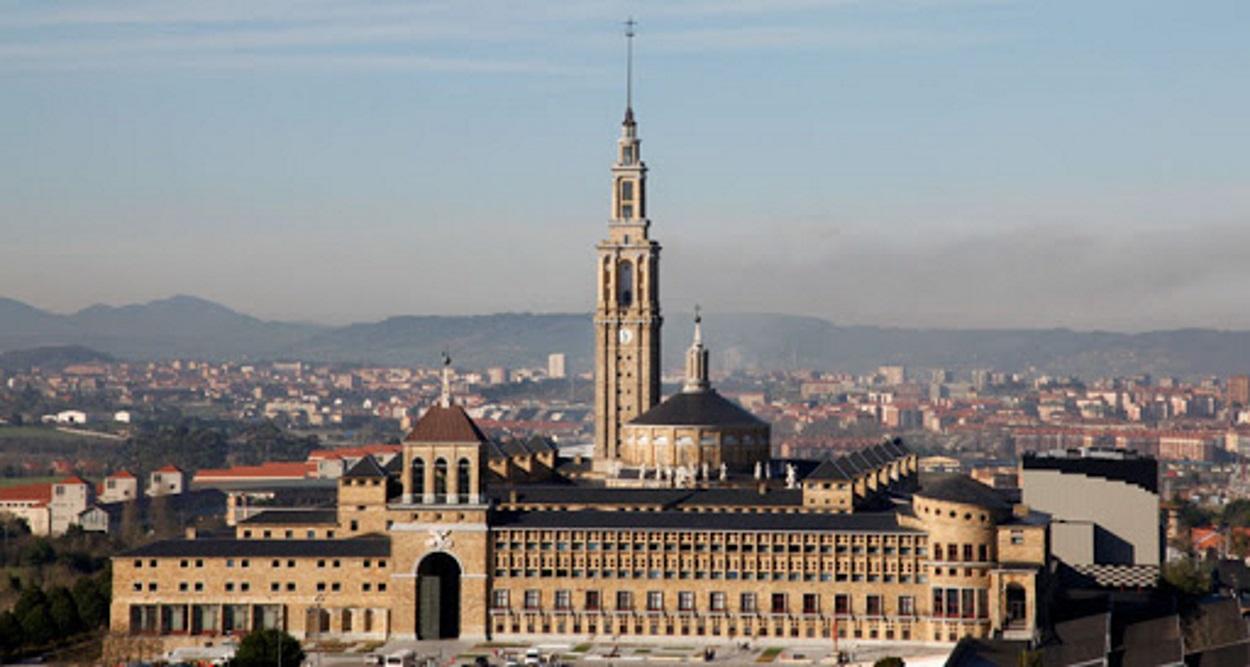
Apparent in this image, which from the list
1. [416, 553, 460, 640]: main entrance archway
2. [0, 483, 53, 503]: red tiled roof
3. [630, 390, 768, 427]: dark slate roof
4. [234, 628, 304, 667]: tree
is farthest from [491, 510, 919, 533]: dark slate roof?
[0, 483, 53, 503]: red tiled roof

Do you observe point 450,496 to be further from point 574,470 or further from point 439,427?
point 574,470

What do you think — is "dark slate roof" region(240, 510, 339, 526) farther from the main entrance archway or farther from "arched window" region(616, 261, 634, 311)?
"arched window" region(616, 261, 634, 311)

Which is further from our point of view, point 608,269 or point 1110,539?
point 608,269

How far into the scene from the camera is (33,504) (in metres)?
144

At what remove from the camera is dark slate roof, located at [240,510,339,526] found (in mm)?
89125

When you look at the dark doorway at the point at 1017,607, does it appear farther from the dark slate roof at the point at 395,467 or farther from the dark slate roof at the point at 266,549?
the dark slate roof at the point at 395,467

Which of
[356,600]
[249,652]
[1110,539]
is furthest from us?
[1110,539]

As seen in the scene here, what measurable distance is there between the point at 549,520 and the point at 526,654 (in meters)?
7.26

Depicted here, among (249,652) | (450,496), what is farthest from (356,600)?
(249,652)

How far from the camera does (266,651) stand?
7325 cm

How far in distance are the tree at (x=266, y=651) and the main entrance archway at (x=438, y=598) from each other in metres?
9.39

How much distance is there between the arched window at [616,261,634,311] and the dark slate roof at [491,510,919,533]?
83.8 feet

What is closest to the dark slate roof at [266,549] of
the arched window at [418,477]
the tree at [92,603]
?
the arched window at [418,477]

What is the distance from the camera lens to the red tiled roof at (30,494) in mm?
144250
